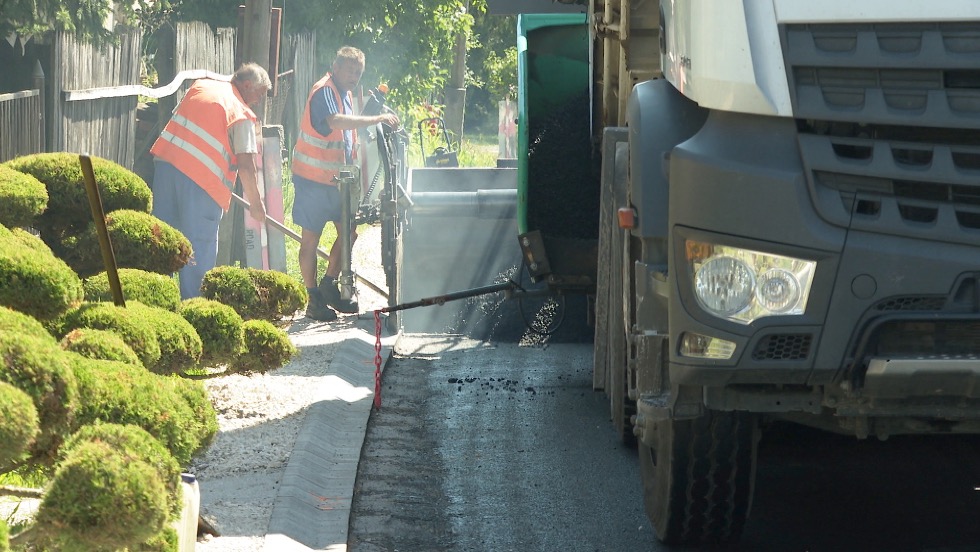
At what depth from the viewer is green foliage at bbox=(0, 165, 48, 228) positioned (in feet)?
16.4

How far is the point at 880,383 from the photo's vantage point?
404 centimetres

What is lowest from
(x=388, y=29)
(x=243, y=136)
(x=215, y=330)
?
(x=215, y=330)

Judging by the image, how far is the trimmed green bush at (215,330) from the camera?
5.49 metres

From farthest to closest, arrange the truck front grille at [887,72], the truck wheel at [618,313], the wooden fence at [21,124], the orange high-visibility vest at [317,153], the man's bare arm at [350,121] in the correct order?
the orange high-visibility vest at [317,153]
the man's bare arm at [350,121]
the wooden fence at [21,124]
the truck wheel at [618,313]
the truck front grille at [887,72]

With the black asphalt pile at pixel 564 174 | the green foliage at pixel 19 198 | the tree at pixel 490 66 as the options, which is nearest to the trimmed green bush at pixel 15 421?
the green foliage at pixel 19 198

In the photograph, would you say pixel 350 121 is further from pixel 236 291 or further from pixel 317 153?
pixel 236 291

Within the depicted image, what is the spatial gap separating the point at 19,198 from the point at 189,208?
4672 millimetres

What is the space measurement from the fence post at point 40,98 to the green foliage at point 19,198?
12.9 ft

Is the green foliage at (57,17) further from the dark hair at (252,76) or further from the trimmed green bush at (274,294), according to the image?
the trimmed green bush at (274,294)

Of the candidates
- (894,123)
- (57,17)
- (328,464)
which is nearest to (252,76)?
(57,17)

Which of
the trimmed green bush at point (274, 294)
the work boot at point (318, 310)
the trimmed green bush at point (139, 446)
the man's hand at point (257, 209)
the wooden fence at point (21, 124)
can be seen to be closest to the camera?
the trimmed green bush at point (139, 446)

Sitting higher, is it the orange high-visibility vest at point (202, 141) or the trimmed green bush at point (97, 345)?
the orange high-visibility vest at point (202, 141)

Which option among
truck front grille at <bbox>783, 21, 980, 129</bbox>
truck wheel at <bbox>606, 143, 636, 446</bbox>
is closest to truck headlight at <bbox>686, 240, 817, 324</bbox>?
truck front grille at <bbox>783, 21, 980, 129</bbox>

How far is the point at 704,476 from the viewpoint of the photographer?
16.5 feet
